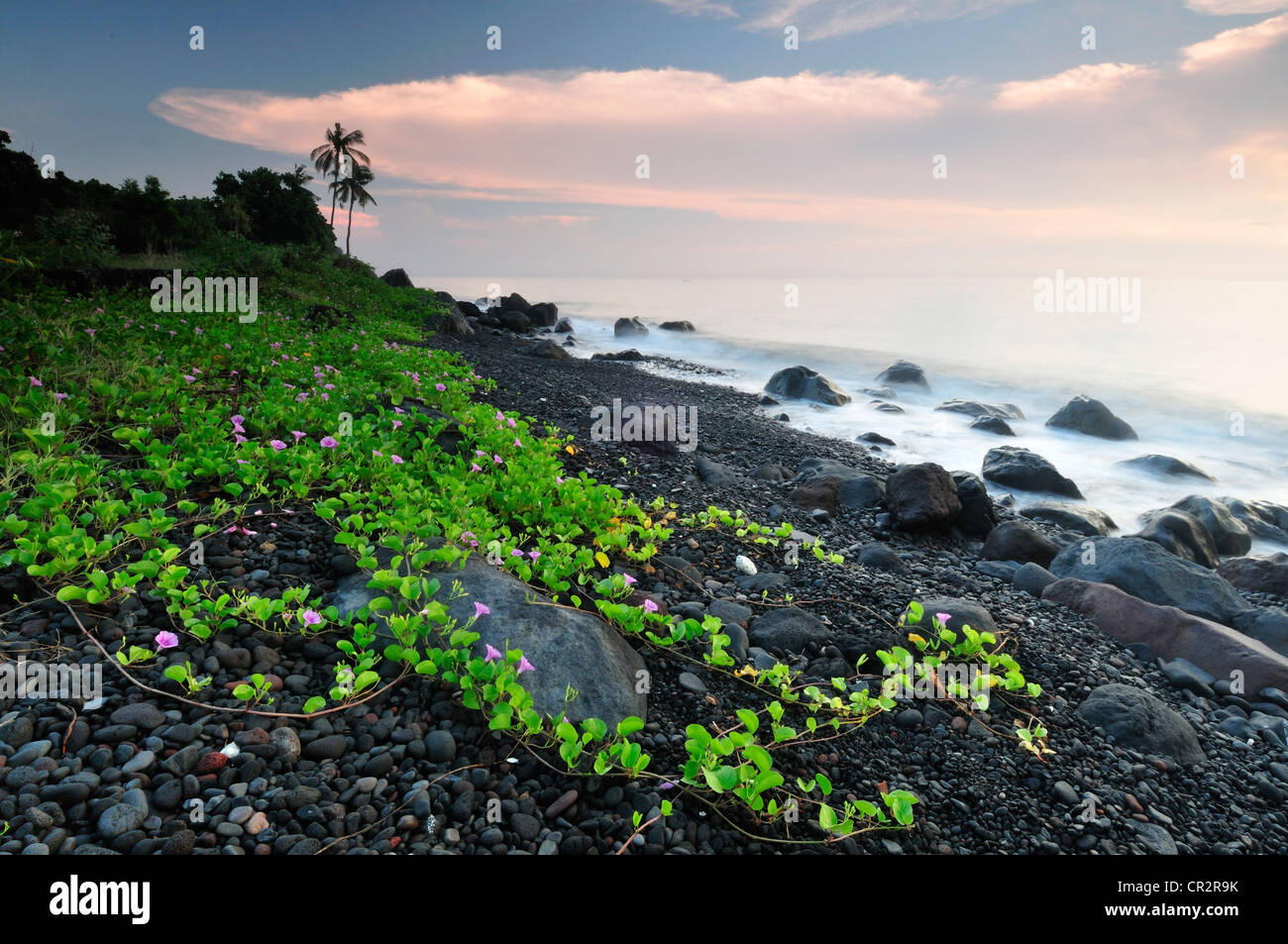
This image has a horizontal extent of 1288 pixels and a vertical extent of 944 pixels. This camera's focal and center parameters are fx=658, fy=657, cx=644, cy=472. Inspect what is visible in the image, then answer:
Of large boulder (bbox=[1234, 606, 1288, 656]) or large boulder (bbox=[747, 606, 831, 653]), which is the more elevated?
large boulder (bbox=[747, 606, 831, 653])

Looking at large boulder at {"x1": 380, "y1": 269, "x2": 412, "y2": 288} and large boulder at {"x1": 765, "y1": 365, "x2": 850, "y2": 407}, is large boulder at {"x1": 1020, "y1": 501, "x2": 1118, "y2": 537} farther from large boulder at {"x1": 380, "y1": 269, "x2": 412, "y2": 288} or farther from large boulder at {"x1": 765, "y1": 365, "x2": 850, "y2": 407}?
large boulder at {"x1": 380, "y1": 269, "x2": 412, "y2": 288}

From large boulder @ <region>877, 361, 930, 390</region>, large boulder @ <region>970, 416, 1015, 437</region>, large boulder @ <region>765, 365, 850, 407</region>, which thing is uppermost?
large boulder @ <region>877, 361, 930, 390</region>

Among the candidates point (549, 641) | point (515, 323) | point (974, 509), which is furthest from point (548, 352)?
point (549, 641)

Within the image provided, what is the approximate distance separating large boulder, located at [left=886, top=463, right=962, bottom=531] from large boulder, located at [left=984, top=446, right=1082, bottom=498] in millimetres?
4822

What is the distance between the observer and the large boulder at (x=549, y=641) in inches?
125

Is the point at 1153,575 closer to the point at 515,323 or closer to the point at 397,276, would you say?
the point at 515,323

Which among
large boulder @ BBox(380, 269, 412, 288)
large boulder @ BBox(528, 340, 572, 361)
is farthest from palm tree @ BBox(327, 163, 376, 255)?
large boulder @ BBox(528, 340, 572, 361)

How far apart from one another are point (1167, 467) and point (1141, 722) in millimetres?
14052

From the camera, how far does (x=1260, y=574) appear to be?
8.22 meters

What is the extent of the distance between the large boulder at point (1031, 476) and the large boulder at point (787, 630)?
402 inches

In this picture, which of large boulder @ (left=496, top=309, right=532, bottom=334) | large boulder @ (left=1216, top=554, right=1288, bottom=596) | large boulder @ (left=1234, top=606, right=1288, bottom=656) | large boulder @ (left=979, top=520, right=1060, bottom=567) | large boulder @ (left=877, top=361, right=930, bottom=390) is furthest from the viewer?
large boulder @ (left=496, top=309, right=532, bottom=334)

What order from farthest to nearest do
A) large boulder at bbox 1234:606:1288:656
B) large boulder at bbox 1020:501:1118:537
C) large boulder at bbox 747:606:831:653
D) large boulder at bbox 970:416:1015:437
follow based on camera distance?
1. large boulder at bbox 970:416:1015:437
2. large boulder at bbox 1020:501:1118:537
3. large boulder at bbox 1234:606:1288:656
4. large boulder at bbox 747:606:831:653

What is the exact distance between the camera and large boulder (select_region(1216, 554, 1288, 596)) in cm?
806
